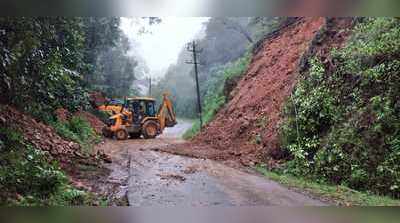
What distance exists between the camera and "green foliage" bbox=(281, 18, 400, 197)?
344cm

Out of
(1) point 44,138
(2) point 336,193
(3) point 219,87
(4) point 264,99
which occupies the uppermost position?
(3) point 219,87

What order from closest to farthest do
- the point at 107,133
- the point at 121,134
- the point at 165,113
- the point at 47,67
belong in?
1. the point at 47,67
2. the point at 107,133
3. the point at 121,134
4. the point at 165,113

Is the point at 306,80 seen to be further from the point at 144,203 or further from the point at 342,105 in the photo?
the point at 144,203

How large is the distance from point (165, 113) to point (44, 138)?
5.70 feet

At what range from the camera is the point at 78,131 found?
13.3 feet

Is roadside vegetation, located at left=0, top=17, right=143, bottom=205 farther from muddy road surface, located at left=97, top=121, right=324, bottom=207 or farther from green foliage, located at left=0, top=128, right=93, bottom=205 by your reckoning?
muddy road surface, located at left=97, top=121, right=324, bottom=207

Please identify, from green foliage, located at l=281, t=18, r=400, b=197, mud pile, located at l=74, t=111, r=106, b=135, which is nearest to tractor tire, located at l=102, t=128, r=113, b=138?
mud pile, located at l=74, t=111, r=106, b=135

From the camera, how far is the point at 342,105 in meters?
4.14

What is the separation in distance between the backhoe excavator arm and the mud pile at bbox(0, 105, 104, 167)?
1220 millimetres

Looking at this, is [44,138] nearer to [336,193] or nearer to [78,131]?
[78,131]

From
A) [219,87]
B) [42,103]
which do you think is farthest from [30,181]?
[219,87]

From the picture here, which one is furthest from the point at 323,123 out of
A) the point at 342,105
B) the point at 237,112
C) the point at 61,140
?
the point at 61,140

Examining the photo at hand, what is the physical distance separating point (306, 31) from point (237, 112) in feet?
6.10

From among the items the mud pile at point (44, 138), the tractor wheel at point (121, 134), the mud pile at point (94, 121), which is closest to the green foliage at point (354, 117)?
the tractor wheel at point (121, 134)
